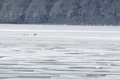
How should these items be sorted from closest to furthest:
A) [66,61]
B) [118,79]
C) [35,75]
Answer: [118,79] < [35,75] < [66,61]

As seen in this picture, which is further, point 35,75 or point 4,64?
point 4,64

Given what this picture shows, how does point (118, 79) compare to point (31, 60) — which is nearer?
point (118, 79)

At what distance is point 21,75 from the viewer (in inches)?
1065

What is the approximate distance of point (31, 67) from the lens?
3100 cm

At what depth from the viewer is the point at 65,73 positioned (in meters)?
27.8

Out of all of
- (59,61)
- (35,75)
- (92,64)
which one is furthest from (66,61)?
(35,75)

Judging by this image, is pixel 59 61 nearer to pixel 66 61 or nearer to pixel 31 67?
pixel 66 61

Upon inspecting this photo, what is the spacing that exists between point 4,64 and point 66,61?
4264mm

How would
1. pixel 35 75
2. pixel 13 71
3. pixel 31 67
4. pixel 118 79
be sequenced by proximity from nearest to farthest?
pixel 118 79
pixel 35 75
pixel 13 71
pixel 31 67

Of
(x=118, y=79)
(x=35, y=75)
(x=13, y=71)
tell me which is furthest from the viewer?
(x=13, y=71)

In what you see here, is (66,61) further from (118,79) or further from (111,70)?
(118,79)

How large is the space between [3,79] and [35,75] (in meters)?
2.25

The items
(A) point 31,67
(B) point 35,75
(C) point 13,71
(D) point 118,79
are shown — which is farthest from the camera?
(A) point 31,67

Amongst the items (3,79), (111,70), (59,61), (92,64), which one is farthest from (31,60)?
(3,79)
